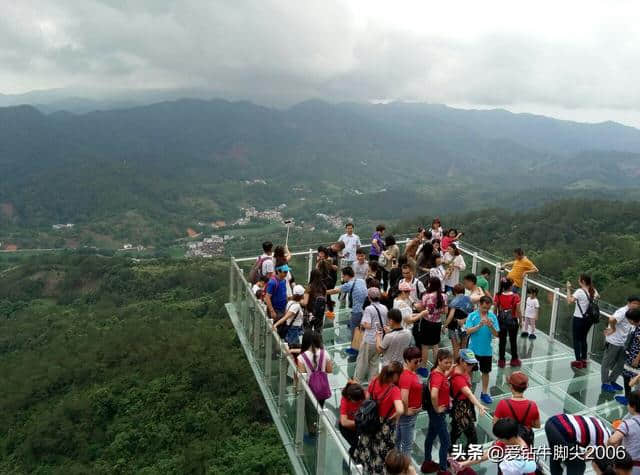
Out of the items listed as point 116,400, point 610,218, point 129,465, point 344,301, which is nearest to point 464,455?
point 344,301

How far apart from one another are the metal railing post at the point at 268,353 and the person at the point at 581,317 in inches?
194

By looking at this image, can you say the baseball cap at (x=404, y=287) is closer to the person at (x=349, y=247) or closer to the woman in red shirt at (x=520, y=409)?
the woman in red shirt at (x=520, y=409)

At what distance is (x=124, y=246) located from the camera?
132250 millimetres

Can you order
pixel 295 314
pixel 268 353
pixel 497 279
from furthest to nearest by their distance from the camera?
pixel 497 279
pixel 268 353
pixel 295 314

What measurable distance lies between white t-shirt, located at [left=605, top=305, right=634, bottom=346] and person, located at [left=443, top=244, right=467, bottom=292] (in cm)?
291

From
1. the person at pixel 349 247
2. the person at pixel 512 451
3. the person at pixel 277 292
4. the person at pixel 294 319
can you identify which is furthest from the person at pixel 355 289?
the person at pixel 512 451

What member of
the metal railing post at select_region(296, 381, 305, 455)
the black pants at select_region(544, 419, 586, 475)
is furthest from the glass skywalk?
the black pants at select_region(544, 419, 586, 475)

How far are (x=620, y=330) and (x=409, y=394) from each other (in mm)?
4067

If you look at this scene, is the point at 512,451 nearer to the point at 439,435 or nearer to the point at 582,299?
the point at 439,435

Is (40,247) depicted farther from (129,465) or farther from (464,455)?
(464,455)

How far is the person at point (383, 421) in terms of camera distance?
14.9ft

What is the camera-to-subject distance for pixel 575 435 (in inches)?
174

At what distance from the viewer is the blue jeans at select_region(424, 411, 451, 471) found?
524cm

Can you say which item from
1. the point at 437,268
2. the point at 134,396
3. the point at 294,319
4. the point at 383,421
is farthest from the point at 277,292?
the point at 134,396
